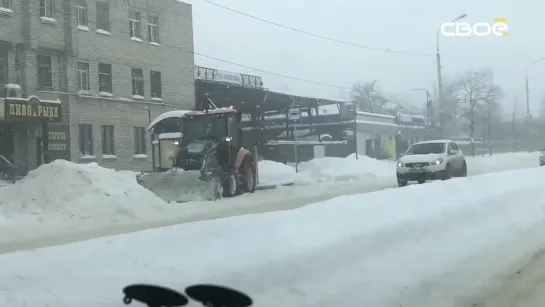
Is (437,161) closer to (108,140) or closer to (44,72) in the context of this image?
(108,140)

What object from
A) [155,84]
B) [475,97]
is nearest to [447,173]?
[475,97]

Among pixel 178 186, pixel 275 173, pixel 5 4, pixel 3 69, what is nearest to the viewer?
pixel 178 186

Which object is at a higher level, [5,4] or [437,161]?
[5,4]

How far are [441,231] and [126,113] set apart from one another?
59.0 ft

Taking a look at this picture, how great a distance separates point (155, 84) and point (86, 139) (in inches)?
284

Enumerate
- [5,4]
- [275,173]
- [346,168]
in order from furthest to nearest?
1. [346,168]
2. [275,173]
3. [5,4]

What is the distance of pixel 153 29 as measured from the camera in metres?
29.9

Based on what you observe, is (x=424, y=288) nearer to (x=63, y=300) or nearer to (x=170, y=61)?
(x=63, y=300)

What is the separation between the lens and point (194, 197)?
1928 centimetres

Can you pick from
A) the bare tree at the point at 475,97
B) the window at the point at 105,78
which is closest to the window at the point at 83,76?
the window at the point at 105,78

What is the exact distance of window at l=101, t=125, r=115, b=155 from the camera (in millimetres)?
24352

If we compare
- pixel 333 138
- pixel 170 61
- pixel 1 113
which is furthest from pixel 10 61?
pixel 333 138

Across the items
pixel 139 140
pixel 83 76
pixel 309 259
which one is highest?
pixel 83 76

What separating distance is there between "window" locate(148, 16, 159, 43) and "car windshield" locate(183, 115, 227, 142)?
9.51m
